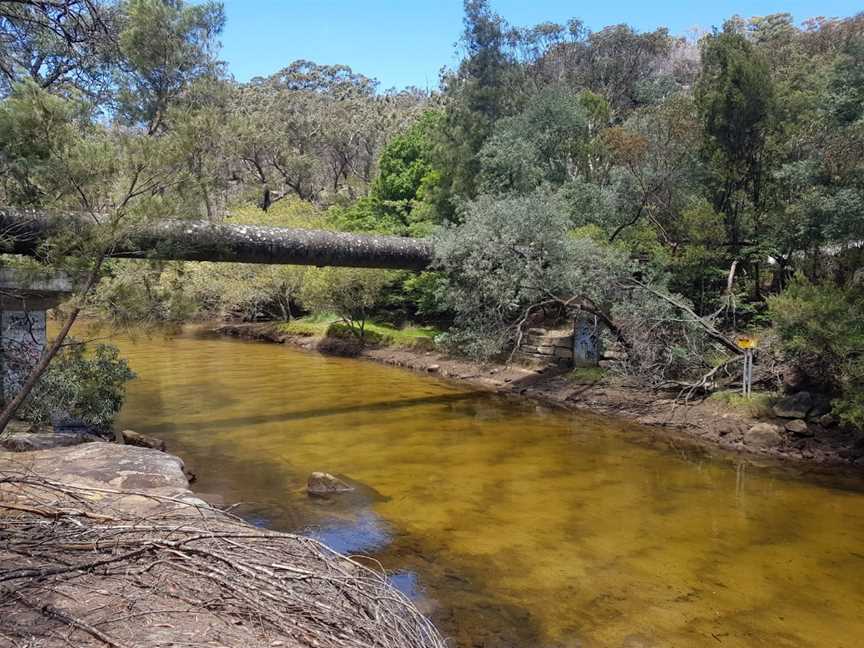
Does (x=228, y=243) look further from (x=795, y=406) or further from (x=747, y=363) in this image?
(x=795, y=406)

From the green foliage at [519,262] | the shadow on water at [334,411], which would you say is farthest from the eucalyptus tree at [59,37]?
the green foliage at [519,262]

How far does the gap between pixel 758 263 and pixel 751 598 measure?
11757 mm

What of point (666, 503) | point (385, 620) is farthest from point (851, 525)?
point (385, 620)

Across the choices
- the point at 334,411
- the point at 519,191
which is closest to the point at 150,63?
the point at 334,411

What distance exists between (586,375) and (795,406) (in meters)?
5.53

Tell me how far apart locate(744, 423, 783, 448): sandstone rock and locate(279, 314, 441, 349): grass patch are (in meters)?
11.7

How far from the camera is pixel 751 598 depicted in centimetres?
681

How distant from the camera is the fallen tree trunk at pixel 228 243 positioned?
8.06 meters

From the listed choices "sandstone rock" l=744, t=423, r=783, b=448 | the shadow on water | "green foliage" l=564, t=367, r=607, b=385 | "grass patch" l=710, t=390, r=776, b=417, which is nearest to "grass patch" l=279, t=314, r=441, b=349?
the shadow on water

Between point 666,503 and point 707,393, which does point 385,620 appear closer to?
point 666,503

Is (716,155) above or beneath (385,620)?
above

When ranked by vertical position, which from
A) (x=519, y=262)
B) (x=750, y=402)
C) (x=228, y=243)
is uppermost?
(x=228, y=243)

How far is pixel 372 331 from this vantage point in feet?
83.5

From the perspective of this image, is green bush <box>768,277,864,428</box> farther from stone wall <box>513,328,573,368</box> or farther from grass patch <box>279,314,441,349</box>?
grass patch <box>279,314,441,349</box>
